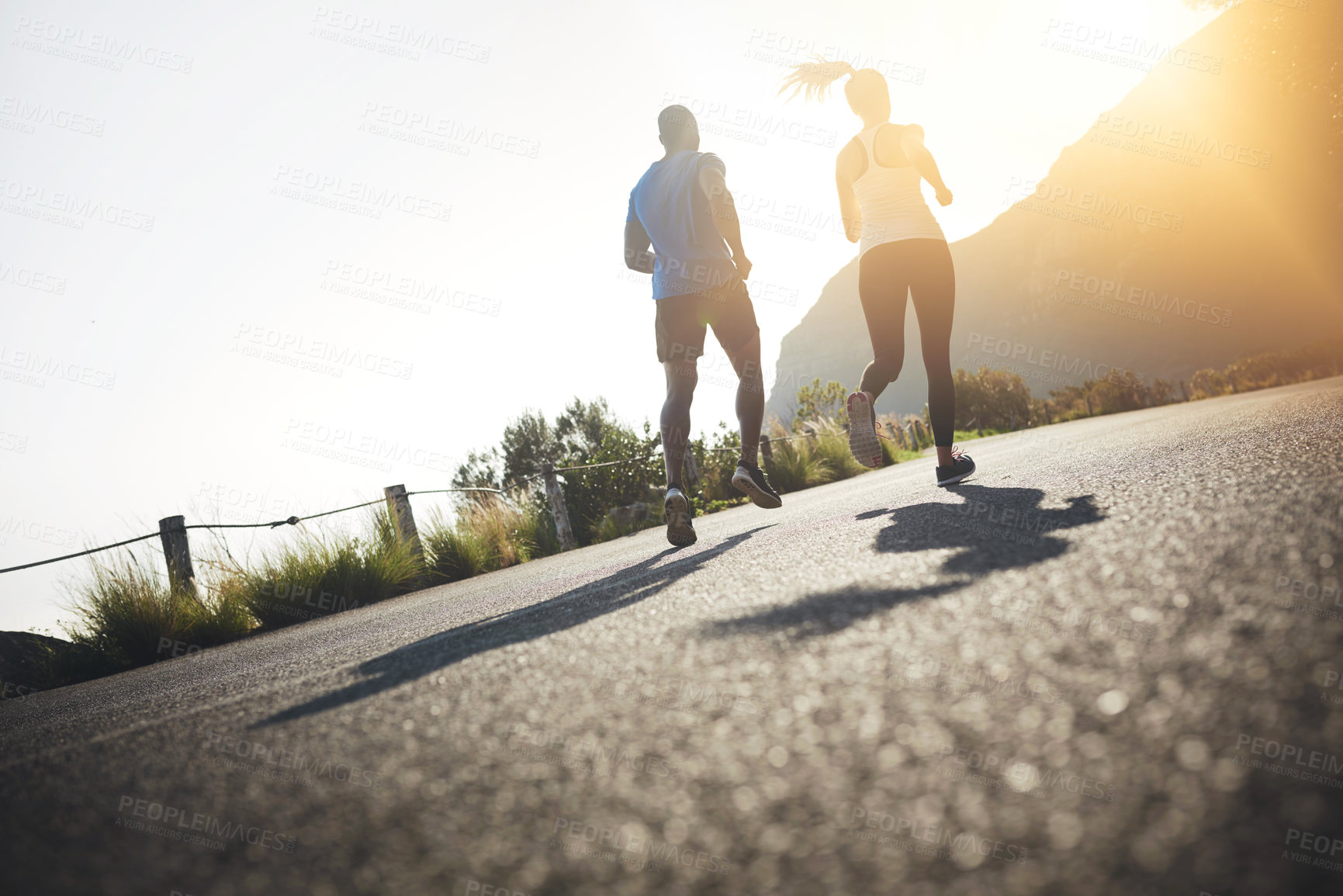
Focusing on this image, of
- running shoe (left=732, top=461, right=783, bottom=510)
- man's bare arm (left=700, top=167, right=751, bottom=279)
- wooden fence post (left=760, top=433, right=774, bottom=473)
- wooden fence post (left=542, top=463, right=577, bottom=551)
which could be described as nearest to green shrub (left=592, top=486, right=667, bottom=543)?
wooden fence post (left=542, top=463, right=577, bottom=551)

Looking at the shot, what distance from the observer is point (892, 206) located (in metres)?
3.61

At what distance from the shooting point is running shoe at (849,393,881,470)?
138 inches

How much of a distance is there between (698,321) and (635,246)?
70 cm

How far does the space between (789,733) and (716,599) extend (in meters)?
0.75

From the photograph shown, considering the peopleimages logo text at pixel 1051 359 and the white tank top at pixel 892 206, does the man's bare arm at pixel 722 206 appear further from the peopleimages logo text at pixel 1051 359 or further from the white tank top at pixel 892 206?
the peopleimages logo text at pixel 1051 359

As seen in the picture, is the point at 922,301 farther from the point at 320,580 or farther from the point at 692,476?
the point at 692,476

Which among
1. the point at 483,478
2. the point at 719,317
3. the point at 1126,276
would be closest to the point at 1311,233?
the point at 1126,276

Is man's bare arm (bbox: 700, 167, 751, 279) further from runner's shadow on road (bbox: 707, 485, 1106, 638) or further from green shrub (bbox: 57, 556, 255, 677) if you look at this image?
green shrub (bbox: 57, 556, 255, 677)

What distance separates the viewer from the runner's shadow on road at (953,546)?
1.03m

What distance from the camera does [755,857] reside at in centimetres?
46

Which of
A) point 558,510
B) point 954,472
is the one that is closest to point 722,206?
point 954,472

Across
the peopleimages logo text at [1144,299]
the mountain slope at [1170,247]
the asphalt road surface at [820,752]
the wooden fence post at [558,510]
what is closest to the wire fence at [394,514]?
the wooden fence post at [558,510]

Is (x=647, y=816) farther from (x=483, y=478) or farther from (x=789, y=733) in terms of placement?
(x=483, y=478)

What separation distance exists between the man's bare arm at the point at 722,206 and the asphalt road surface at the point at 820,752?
2.66 m
